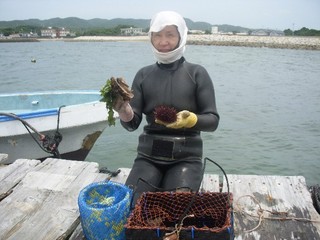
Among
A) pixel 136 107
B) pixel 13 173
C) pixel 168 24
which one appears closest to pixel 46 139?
pixel 13 173

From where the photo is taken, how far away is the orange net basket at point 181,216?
2197 mm

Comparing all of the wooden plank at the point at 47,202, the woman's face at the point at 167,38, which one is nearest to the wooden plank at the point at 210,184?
the wooden plank at the point at 47,202

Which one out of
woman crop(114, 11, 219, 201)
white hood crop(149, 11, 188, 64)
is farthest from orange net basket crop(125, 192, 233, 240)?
white hood crop(149, 11, 188, 64)

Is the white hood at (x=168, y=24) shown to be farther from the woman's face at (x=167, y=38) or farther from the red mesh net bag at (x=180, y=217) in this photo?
the red mesh net bag at (x=180, y=217)

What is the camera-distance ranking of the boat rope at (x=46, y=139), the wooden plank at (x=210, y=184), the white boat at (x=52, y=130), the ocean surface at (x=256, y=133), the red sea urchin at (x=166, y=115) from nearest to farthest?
the red sea urchin at (x=166, y=115) → the wooden plank at (x=210, y=184) → the boat rope at (x=46, y=139) → the white boat at (x=52, y=130) → the ocean surface at (x=256, y=133)

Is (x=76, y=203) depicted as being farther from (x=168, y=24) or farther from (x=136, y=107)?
(x=168, y=24)

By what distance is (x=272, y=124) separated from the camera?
40.9ft

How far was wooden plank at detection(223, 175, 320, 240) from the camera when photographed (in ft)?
9.47

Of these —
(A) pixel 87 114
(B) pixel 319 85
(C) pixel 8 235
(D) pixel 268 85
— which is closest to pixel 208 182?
(C) pixel 8 235

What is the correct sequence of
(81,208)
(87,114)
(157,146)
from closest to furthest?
(81,208) → (157,146) → (87,114)

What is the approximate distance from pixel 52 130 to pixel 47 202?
2.70 m

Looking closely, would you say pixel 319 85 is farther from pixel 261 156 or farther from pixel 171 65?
pixel 171 65

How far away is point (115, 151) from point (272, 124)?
6023 mm

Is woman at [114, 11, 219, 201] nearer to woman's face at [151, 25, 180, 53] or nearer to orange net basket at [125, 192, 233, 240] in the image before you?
woman's face at [151, 25, 180, 53]
